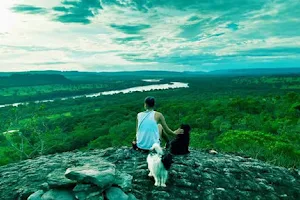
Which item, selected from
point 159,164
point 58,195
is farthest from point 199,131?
point 58,195

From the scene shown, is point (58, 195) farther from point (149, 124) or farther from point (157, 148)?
point (149, 124)

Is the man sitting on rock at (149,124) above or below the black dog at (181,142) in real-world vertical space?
above

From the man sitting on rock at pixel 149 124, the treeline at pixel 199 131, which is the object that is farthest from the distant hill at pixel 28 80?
the man sitting on rock at pixel 149 124

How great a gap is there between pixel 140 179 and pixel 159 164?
0.83 meters

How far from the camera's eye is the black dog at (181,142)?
808cm

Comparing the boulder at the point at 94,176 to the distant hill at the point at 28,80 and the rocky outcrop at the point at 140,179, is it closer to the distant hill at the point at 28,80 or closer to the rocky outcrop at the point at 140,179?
the rocky outcrop at the point at 140,179

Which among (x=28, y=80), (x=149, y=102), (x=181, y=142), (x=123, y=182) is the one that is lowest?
(x=28, y=80)

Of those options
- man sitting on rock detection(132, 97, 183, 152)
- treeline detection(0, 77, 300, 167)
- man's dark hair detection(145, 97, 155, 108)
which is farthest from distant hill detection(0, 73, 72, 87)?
man's dark hair detection(145, 97, 155, 108)

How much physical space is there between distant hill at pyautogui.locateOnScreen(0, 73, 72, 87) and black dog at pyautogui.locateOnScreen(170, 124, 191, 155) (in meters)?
140

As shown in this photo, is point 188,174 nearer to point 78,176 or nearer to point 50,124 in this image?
point 78,176

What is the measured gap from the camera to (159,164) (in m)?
6.38

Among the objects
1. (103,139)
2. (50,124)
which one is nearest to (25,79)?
(50,124)

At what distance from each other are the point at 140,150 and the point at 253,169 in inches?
121

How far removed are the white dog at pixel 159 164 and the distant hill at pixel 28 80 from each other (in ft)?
465
